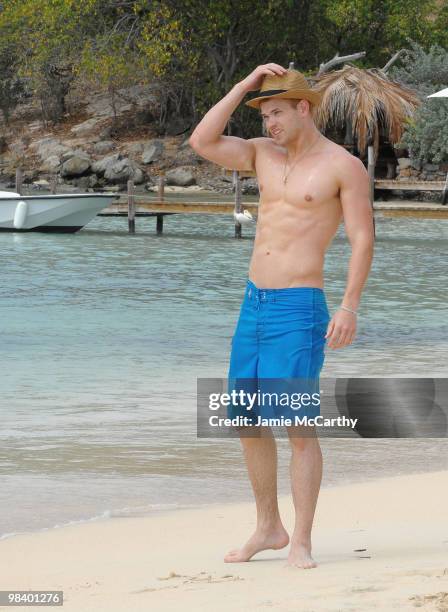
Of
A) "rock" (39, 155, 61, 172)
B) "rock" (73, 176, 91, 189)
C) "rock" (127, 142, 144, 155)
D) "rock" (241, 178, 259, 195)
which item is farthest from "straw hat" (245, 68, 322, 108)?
"rock" (127, 142, 144, 155)

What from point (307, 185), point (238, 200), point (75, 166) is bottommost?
point (75, 166)

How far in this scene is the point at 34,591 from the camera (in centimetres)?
460

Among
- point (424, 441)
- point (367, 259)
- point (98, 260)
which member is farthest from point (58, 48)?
point (367, 259)

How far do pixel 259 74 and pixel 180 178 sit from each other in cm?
4379

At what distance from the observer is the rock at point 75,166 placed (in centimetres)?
5011

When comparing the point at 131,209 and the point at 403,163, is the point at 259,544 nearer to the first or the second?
the point at 131,209

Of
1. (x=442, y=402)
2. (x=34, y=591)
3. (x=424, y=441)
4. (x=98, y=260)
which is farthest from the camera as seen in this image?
(x=98, y=260)

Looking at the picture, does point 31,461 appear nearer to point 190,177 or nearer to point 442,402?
point 442,402

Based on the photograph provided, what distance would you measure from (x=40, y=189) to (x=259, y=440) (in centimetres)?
4603

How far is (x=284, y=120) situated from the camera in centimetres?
500

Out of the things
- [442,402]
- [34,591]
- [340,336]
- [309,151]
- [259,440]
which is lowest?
[442,402]

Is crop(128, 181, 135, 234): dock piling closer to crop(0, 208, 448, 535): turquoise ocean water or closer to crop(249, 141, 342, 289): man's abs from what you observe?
crop(0, 208, 448, 535): turquoise ocean water

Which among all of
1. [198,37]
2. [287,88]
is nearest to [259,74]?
[287,88]

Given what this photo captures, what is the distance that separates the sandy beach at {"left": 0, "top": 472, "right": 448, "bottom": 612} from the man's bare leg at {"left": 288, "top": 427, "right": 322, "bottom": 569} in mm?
140
